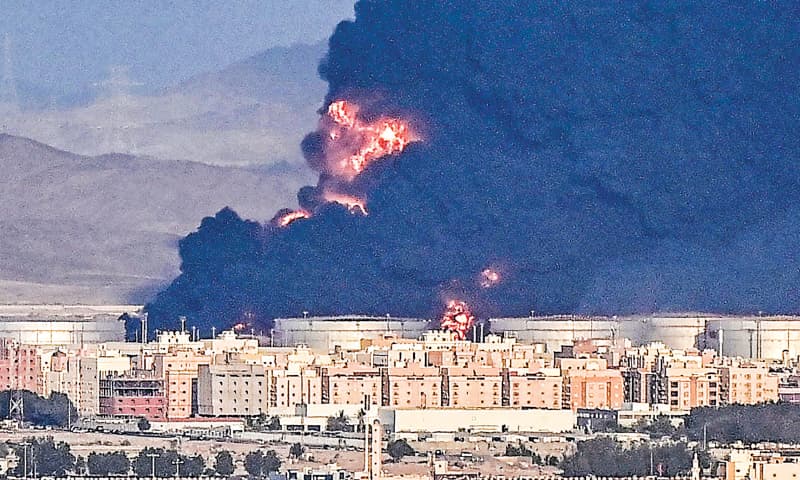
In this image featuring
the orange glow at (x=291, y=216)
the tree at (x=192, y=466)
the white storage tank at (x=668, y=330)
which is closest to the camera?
the tree at (x=192, y=466)

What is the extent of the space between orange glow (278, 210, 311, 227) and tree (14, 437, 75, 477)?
22.2 m

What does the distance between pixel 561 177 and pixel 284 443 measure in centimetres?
2086

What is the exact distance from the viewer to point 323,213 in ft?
200

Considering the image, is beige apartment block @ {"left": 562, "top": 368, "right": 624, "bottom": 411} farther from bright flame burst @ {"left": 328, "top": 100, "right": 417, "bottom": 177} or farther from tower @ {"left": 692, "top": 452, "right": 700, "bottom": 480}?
bright flame burst @ {"left": 328, "top": 100, "right": 417, "bottom": 177}

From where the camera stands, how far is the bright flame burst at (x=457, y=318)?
57875 millimetres

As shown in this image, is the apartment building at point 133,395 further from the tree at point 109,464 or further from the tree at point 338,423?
the tree at point 109,464

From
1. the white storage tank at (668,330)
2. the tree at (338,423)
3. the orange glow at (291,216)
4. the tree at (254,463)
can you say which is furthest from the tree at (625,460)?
the orange glow at (291,216)

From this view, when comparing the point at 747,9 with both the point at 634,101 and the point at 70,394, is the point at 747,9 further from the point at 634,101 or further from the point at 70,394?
the point at 70,394

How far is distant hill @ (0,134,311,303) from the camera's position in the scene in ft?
262

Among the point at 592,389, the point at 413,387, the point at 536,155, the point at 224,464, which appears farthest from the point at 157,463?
the point at 536,155

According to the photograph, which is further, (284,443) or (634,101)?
(634,101)

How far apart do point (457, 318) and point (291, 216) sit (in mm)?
5123

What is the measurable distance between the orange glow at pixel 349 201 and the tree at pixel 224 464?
22.4m

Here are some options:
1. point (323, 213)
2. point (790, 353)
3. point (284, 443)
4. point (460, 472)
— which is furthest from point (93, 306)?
point (460, 472)
